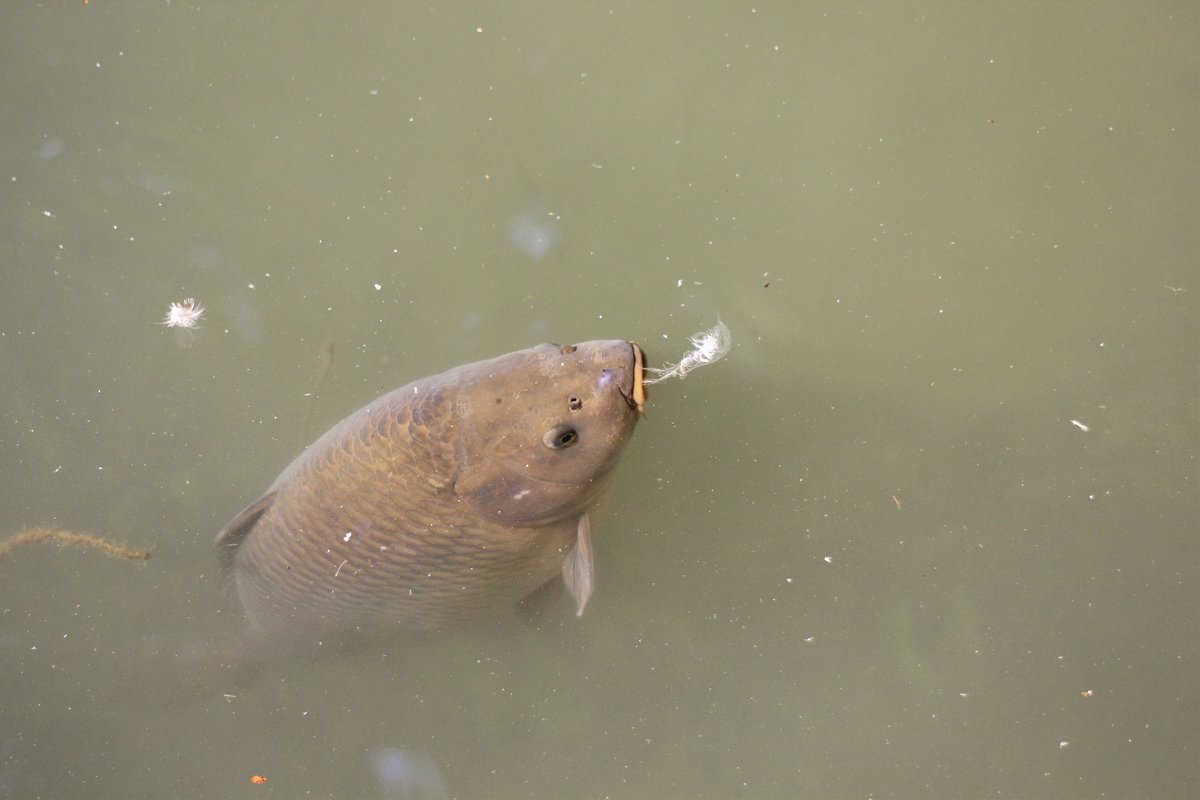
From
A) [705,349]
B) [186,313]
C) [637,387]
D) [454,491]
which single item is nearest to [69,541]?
[186,313]

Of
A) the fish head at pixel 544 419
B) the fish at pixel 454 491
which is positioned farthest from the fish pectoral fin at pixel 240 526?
the fish head at pixel 544 419

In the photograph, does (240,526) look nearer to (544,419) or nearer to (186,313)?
(186,313)

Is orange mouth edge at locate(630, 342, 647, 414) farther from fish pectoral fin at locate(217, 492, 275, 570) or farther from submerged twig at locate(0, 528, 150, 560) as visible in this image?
submerged twig at locate(0, 528, 150, 560)

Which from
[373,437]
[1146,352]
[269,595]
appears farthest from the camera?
[1146,352]

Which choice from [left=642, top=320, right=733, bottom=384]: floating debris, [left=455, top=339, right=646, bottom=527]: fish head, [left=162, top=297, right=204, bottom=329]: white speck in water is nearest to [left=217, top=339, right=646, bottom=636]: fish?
[left=455, top=339, right=646, bottom=527]: fish head

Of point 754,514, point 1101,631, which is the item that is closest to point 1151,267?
point 1101,631

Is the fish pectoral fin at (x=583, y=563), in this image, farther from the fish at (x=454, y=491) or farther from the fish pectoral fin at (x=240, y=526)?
the fish pectoral fin at (x=240, y=526)

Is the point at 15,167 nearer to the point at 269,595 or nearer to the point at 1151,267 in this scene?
the point at 269,595
